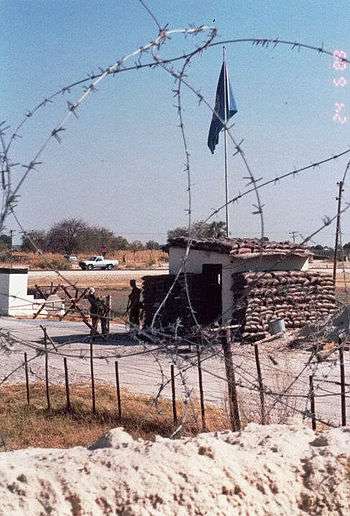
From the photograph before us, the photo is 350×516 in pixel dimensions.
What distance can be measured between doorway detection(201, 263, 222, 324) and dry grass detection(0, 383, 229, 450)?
327 inches

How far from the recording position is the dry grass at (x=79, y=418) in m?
8.50

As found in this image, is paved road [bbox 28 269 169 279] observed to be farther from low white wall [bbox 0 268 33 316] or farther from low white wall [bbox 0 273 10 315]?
low white wall [bbox 0 268 33 316]

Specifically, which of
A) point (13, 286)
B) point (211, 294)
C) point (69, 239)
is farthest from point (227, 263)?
point (13, 286)

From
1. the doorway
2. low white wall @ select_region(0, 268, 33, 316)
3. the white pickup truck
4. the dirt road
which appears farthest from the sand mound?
the white pickup truck

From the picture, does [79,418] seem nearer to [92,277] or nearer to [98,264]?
[92,277]

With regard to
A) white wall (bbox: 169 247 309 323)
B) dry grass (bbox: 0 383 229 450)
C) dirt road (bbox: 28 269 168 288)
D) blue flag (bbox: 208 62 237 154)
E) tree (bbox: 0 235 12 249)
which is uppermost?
blue flag (bbox: 208 62 237 154)

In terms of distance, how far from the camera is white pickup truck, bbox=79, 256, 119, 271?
196 feet

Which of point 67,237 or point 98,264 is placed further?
point 98,264

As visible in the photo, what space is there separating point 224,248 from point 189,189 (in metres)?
15.0

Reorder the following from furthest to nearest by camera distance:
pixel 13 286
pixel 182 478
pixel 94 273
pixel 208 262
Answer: pixel 94 273, pixel 13 286, pixel 208 262, pixel 182 478

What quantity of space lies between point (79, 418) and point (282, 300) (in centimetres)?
982

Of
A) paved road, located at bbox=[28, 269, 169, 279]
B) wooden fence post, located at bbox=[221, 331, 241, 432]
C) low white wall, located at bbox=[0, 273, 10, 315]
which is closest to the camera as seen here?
wooden fence post, located at bbox=[221, 331, 241, 432]

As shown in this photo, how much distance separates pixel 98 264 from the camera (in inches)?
2421

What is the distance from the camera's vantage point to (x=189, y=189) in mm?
3838
